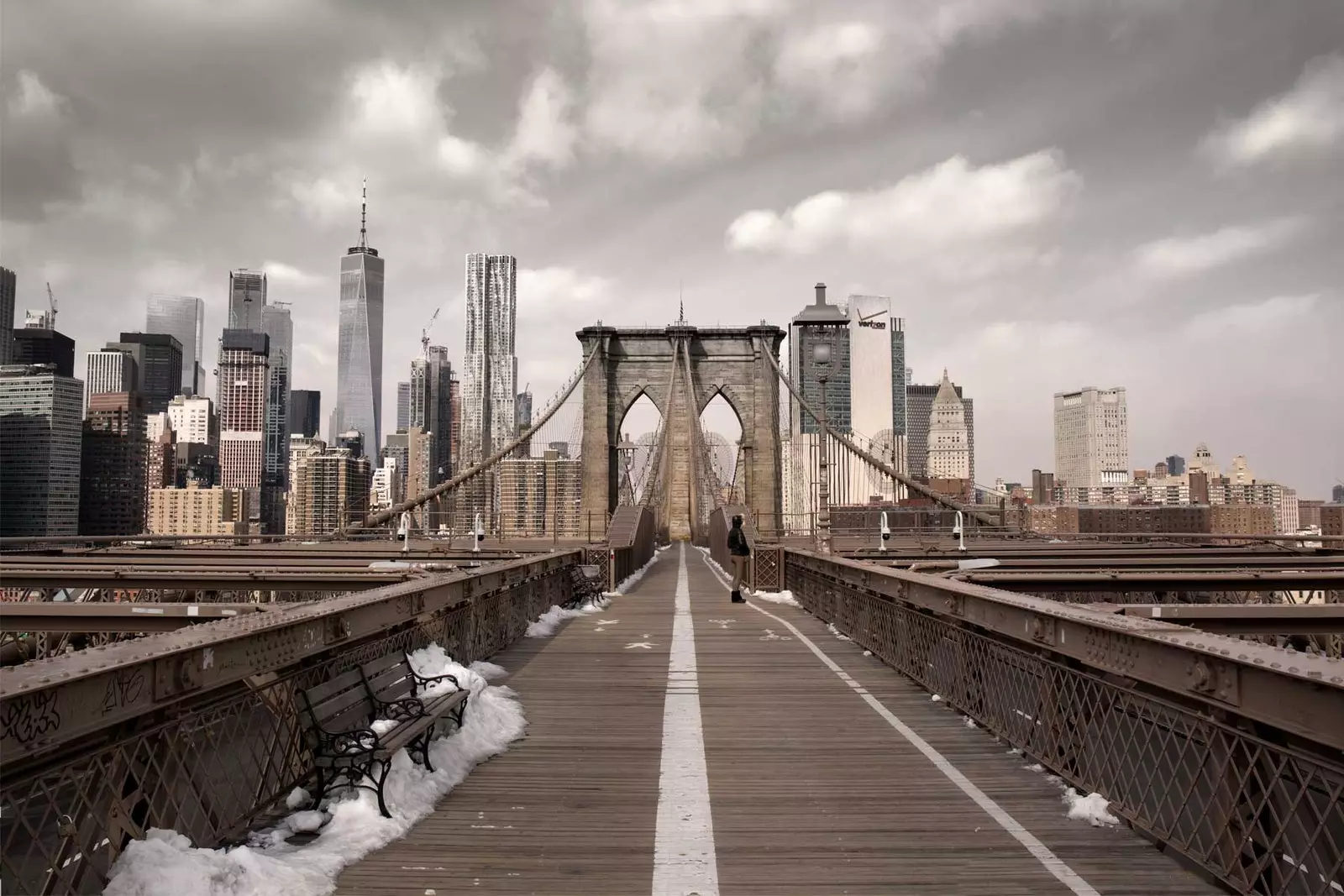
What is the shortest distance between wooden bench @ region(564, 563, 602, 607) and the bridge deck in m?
7.27

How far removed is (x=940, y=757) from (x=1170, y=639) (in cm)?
243

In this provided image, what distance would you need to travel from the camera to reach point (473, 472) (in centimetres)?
4150

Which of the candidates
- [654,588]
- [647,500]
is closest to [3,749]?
[654,588]

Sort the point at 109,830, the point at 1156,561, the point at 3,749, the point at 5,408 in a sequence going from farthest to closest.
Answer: the point at 5,408 → the point at 1156,561 → the point at 109,830 → the point at 3,749

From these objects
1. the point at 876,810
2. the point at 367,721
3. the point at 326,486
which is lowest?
the point at 876,810

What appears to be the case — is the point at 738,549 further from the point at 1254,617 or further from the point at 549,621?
the point at 1254,617

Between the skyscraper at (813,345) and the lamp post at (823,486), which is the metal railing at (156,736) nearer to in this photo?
the lamp post at (823,486)

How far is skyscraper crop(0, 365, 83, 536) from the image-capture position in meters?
97.1

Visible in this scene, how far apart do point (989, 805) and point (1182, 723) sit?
117 cm

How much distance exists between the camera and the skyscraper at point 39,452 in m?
97.1

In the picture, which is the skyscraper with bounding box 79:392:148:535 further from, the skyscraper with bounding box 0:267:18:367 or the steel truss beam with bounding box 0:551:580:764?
the steel truss beam with bounding box 0:551:580:764

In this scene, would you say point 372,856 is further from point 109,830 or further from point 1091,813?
point 1091,813

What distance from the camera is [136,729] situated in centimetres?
367

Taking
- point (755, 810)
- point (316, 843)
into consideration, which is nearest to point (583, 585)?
point (755, 810)
